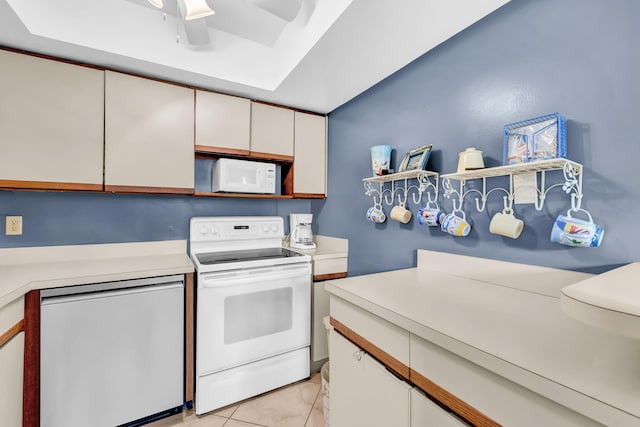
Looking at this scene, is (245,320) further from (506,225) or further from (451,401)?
(506,225)

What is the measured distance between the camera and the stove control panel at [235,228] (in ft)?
7.04

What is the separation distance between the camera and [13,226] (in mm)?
1700

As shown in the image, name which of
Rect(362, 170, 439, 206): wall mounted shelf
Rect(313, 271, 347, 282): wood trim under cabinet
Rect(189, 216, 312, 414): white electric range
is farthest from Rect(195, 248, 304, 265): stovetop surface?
Rect(362, 170, 439, 206): wall mounted shelf

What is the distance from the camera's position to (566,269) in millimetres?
1043

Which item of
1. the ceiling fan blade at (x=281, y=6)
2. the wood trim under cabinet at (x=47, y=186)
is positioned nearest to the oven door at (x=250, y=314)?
the wood trim under cabinet at (x=47, y=186)

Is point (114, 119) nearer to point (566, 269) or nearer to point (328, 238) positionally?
point (328, 238)

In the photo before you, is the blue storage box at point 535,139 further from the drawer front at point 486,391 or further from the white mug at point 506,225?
the drawer front at point 486,391

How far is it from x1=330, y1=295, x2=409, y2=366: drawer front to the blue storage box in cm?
83

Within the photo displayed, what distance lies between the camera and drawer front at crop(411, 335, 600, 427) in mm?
569

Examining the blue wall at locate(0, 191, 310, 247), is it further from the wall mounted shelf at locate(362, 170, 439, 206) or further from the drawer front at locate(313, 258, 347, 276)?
the wall mounted shelf at locate(362, 170, 439, 206)

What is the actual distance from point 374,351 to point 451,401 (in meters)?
0.32

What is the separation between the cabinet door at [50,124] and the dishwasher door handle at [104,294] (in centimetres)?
66

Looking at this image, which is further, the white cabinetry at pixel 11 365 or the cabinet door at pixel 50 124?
the cabinet door at pixel 50 124

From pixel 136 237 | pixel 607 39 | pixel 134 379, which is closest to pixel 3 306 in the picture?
pixel 134 379
